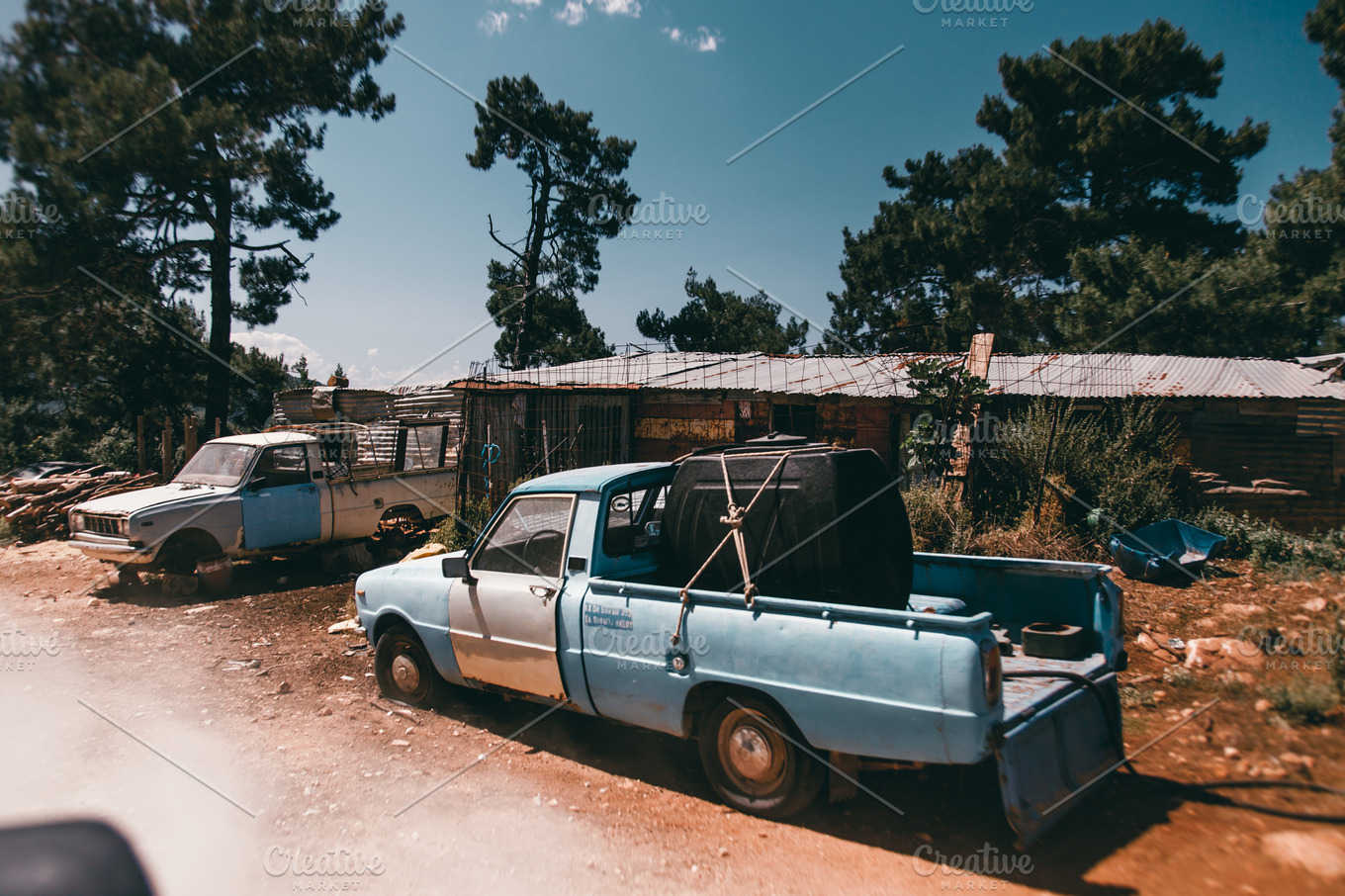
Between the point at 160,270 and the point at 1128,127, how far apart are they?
25.8m

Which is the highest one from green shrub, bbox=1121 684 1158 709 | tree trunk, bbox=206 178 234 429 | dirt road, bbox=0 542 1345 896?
tree trunk, bbox=206 178 234 429

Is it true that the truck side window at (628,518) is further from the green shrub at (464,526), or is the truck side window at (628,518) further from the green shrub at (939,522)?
the green shrub at (464,526)

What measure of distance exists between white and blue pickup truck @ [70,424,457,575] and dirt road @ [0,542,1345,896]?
2.78 m

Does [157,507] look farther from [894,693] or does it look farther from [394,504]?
[894,693]

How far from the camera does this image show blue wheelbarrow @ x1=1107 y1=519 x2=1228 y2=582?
288 inches

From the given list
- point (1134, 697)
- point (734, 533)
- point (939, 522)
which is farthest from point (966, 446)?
point (734, 533)

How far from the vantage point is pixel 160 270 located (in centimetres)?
1723

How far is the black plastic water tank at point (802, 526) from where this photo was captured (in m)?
3.75

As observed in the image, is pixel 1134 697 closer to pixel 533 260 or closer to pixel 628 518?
pixel 628 518

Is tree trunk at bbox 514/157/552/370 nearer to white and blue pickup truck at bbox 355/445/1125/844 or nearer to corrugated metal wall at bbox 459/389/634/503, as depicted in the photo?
corrugated metal wall at bbox 459/389/634/503

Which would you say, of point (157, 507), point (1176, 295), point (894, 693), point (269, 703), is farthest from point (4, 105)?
point (1176, 295)

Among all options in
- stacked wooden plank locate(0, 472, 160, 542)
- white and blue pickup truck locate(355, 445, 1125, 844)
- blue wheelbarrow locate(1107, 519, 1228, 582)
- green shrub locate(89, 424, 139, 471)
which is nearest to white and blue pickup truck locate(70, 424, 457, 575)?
white and blue pickup truck locate(355, 445, 1125, 844)

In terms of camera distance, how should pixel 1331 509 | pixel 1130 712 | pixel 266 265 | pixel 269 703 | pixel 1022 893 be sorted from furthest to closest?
pixel 266 265, pixel 1331 509, pixel 269 703, pixel 1130 712, pixel 1022 893

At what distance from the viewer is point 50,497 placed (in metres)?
13.3
